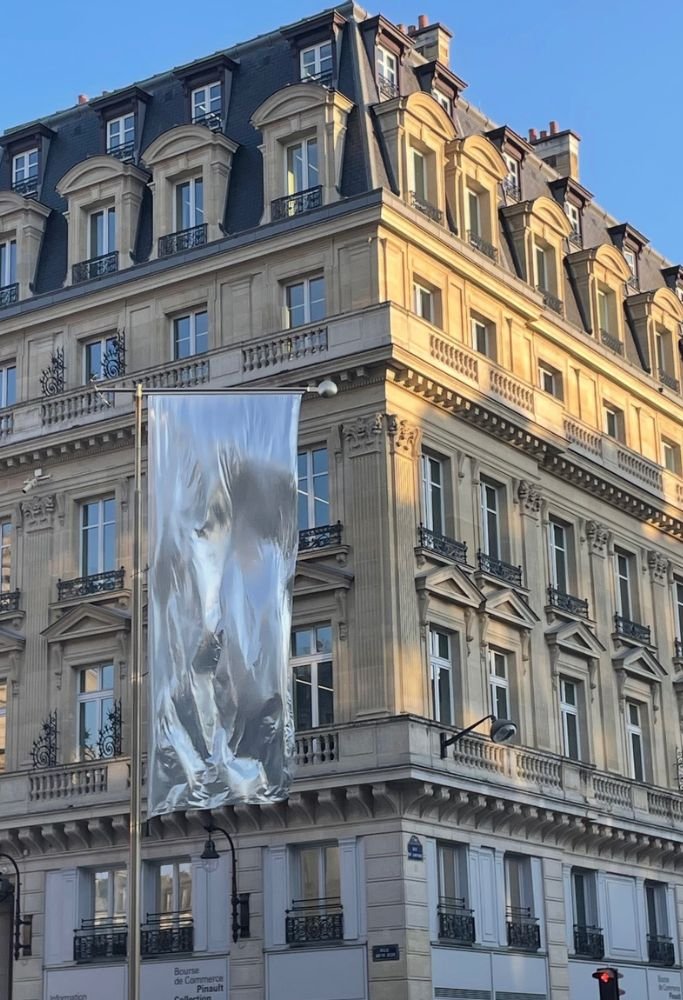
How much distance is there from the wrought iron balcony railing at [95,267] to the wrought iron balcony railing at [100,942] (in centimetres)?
1667

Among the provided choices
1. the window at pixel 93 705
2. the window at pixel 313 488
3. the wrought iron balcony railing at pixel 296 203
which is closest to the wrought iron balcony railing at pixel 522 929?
the window at pixel 313 488

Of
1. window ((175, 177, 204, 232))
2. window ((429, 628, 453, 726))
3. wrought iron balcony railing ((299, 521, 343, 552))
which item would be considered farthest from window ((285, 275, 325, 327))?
window ((429, 628, 453, 726))

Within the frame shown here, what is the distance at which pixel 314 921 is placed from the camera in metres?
39.5

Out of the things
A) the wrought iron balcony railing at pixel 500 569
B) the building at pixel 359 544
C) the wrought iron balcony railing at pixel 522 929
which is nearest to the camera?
the building at pixel 359 544

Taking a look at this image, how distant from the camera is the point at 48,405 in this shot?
46812mm

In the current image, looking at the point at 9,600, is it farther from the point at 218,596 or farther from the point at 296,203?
the point at 218,596

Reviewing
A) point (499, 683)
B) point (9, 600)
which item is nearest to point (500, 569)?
point (499, 683)

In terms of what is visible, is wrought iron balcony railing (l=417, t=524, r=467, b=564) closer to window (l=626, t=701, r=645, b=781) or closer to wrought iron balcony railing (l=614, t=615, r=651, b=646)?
wrought iron balcony railing (l=614, t=615, r=651, b=646)

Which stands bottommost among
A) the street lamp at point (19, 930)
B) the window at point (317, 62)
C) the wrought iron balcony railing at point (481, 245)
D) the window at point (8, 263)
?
the street lamp at point (19, 930)

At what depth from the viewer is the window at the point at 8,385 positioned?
159 ft

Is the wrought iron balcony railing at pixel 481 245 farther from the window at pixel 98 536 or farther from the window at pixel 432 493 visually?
the window at pixel 98 536

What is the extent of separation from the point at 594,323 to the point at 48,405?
16.5 meters

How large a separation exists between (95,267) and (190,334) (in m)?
3.76

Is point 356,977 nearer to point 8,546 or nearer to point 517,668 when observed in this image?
point 517,668
